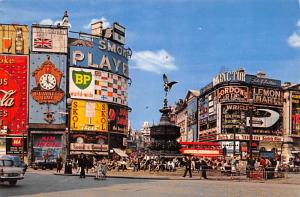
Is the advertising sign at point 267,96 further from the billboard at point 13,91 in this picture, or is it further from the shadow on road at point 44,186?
the shadow on road at point 44,186

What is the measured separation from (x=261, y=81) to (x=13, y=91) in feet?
127

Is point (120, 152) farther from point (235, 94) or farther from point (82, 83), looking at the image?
point (235, 94)

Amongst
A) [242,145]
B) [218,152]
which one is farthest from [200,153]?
[242,145]

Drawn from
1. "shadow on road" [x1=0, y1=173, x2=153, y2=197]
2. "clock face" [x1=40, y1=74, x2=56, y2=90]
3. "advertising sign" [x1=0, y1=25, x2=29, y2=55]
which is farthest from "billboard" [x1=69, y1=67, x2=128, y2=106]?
"shadow on road" [x1=0, y1=173, x2=153, y2=197]

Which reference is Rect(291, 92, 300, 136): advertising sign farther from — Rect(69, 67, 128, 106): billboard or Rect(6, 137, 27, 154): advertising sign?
Rect(6, 137, 27, 154): advertising sign

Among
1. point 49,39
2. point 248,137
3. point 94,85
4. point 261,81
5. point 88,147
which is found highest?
point 49,39

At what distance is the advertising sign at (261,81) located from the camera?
85.9m

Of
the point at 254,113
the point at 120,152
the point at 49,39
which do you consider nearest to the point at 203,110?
the point at 254,113

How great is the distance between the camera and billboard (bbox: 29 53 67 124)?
79.3m

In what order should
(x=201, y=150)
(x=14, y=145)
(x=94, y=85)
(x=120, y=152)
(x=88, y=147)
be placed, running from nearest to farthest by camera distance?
1. (x=201, y=150)
2. (x=14, y=145)
3. (x=88, y=147)
4. (x=94, y=85)
5. (x=120, y=152)

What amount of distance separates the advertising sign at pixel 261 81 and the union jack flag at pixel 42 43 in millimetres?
31083

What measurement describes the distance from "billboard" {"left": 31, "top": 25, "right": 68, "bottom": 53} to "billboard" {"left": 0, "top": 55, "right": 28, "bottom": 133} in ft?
8.85

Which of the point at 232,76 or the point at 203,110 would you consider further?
the point at 203,110

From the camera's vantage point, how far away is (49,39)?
8062 centimetres
